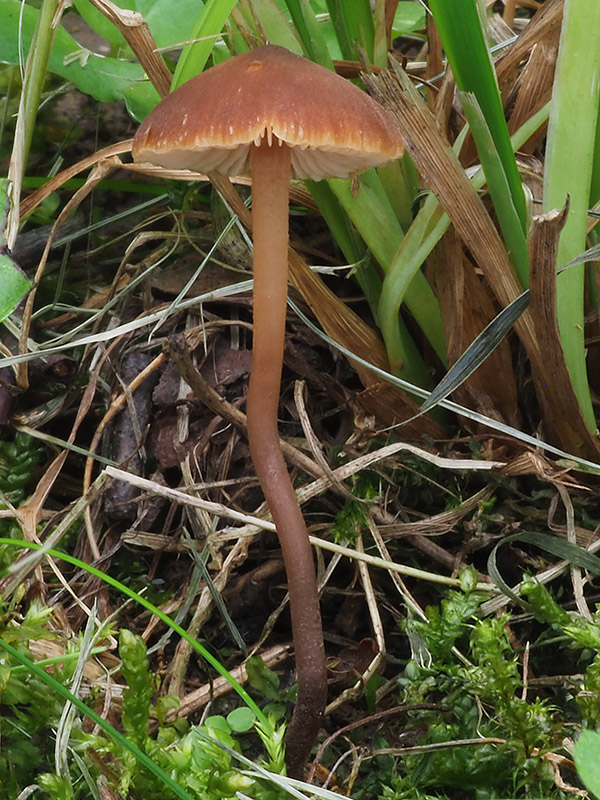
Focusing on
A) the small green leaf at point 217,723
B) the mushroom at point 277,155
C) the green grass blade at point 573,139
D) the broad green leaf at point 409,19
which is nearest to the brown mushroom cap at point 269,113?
the mushroom at point 277,155

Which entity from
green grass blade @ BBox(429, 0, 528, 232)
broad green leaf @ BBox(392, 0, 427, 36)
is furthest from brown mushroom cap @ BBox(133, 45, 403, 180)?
broad green leaf @ BBox(392, 0, 427, 36)

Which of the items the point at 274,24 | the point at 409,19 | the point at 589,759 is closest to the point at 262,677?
Result: the point at 589,759

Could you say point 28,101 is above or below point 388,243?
above

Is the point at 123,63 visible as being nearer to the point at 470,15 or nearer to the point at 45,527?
the point at 470,15

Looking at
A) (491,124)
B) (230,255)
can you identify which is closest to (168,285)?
(230,255)

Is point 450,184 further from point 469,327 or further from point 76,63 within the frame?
point 76,63
